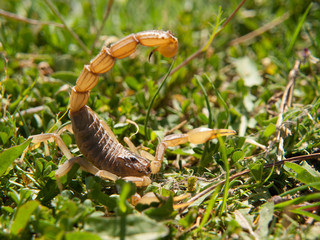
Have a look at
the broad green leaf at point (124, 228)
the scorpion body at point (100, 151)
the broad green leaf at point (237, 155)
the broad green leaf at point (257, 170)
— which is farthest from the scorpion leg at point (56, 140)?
the broad green leaf at point (257, 170)

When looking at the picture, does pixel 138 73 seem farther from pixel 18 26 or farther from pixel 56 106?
pixel 18 26

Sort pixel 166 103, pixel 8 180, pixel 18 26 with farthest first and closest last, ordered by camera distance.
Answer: pixel 18 26
pixel 166 103
pixel 8 180

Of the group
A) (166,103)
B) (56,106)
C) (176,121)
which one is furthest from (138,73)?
(56,106)

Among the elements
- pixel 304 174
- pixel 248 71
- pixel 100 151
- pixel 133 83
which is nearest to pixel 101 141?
pixel 100 151

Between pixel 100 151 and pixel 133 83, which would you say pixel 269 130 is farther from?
pixel 133 83

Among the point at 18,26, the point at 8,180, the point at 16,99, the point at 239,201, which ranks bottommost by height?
the point at 239,201

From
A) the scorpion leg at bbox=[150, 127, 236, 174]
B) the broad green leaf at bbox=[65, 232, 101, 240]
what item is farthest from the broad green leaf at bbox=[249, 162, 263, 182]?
the broad green leaf at bbox=[65, 232, 101, 240]
